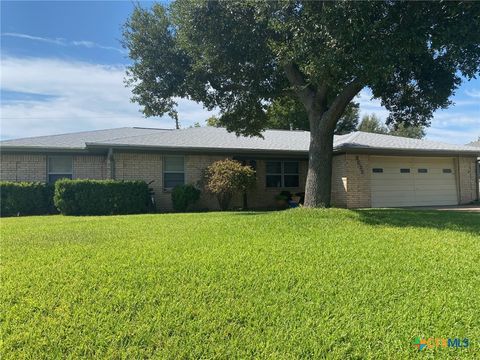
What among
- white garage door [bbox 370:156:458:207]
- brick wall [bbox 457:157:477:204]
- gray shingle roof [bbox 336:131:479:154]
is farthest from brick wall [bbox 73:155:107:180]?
brick wall [bbox 457:157:477:204]

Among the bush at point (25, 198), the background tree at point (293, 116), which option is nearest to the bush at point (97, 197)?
the bush at point (25, 198)

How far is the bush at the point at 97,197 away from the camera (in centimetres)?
1337

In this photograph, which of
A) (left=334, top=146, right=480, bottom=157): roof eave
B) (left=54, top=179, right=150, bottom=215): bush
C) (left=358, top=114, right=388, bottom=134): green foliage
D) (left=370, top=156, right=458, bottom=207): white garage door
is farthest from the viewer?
(left=358, top=114, right=388, bottom=134): green foliage

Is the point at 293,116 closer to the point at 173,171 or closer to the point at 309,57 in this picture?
the point at 173,171

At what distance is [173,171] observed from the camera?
1684cm

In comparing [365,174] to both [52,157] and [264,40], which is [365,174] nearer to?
[264,40]

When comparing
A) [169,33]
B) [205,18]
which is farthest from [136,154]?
[205,18]

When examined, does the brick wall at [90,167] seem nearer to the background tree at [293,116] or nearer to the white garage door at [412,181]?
the background tree at [293,116]

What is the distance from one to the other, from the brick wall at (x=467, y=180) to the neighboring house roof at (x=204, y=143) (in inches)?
29.6

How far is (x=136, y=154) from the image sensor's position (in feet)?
52.7

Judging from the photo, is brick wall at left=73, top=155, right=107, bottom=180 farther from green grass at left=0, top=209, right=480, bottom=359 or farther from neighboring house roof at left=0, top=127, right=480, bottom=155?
green grass at left=0, top=209, right=480, bottom=359

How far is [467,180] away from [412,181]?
341 cm

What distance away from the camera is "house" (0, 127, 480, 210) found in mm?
15914

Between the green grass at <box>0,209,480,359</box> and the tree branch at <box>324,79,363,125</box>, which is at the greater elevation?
the tree branch at <box>324,79,363,125</box>
